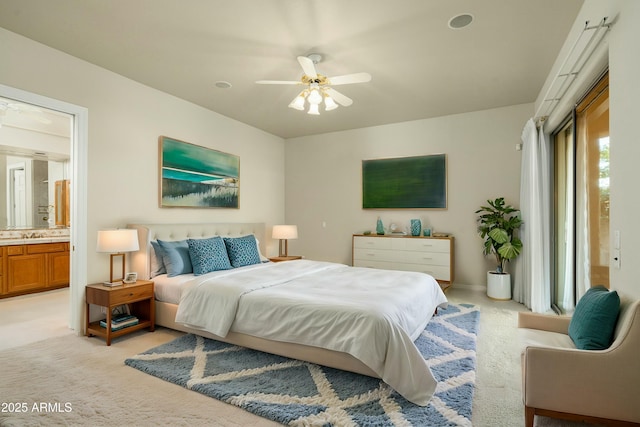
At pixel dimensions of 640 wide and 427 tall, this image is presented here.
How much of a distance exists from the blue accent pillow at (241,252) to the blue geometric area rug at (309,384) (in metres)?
1.16

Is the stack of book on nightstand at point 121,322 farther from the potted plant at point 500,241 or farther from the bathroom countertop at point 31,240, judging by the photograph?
the potted plant at point 500,241

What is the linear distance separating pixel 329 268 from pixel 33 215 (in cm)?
542

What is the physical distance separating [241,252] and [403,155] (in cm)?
311

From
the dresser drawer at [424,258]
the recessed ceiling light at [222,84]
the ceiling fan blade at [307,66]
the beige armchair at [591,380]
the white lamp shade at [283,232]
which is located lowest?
the beige armchair at [591,380]

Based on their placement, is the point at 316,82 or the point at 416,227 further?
the point at 416,227

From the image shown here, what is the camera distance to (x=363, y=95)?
431cm

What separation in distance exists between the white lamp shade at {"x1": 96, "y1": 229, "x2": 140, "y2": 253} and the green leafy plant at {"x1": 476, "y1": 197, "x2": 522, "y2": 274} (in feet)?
14.5

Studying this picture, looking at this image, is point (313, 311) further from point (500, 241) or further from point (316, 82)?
point (500, 241)

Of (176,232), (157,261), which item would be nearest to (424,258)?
(176,232)

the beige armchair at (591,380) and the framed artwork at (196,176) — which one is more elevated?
the framed artwork at (196,176)

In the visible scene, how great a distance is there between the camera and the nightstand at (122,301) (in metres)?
3.08

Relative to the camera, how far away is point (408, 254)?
5160mm

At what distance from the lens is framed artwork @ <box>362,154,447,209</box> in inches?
208

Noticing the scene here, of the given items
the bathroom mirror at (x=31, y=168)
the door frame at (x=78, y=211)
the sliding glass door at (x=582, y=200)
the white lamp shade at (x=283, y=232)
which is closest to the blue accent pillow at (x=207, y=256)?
the door frame at (x=78, y=211)
